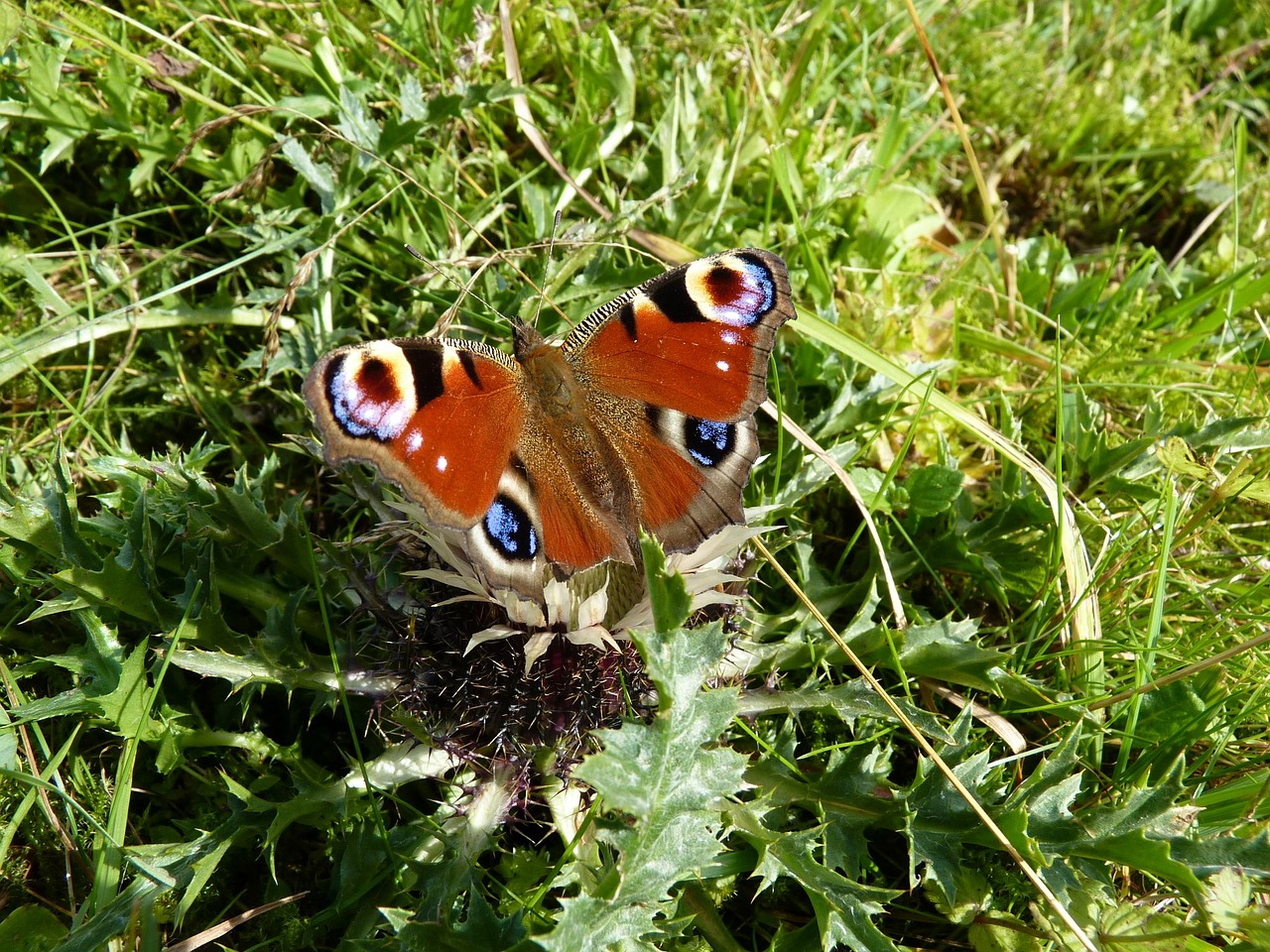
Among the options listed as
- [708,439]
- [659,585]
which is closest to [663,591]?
[659,585]

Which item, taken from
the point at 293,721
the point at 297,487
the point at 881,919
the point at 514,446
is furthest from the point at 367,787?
the point at 881,919

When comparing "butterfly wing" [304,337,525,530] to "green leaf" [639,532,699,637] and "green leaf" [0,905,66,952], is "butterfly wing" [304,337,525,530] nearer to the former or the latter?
"green leaf" [639,532,699,637]

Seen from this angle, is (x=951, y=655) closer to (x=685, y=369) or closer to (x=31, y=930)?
(x=685, y=369)

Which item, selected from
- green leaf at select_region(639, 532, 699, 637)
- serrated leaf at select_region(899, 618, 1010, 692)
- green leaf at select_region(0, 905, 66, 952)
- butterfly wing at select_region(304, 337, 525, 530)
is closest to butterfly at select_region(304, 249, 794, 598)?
butterfly wing at select_region(304, 337, 525, 530)

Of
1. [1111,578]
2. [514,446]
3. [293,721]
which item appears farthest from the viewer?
[1111,578]

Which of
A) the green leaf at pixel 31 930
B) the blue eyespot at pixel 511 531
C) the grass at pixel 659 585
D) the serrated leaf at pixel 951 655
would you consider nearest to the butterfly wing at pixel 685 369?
the blue eyespot at pixel 511 531

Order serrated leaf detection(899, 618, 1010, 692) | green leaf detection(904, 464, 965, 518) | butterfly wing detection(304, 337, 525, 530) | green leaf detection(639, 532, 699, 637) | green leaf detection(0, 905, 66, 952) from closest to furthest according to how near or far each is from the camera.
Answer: green leaf detection(639, 532, 699, 637), butterfly wing detection(304, 337, 525, 530), green leaf detection(0, 905, 66, 952), serrated leaf detection(899, 618, 1010, 692), green leaf detection(904, 464, 965, 518)

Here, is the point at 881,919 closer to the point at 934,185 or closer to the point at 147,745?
the point at 147,745
